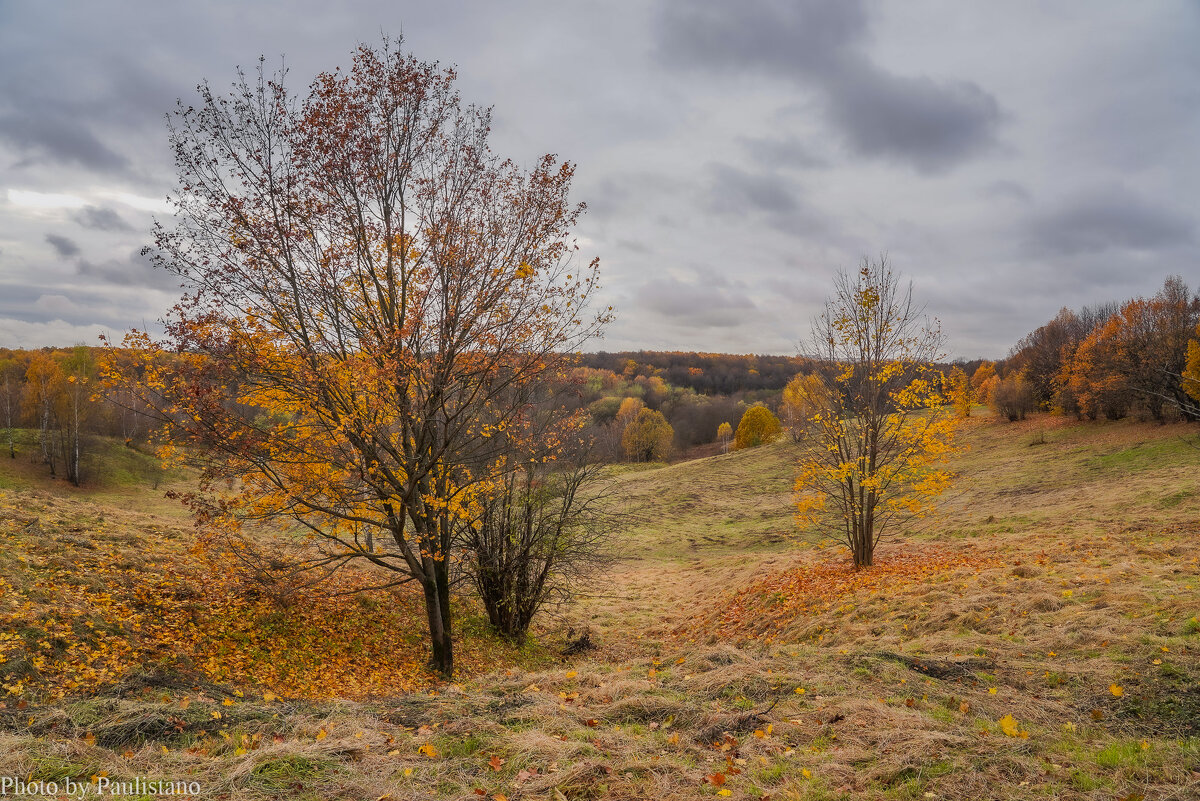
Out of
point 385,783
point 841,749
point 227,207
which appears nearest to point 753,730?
point 841,749

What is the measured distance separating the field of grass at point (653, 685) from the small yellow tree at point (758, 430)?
4484 centimetres

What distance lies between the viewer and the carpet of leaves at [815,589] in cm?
1184

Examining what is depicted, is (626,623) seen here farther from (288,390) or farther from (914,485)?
(288,390)

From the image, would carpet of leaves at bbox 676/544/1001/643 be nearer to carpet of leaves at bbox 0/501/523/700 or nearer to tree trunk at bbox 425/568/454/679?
carpet of leaves at bbox 0/501/523/700

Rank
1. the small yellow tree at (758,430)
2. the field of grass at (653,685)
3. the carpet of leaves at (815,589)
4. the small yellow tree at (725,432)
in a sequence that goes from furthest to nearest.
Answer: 1. the small yellow tree at (725,432)
2. the small yellow tree at (758,430)
3. the carpet of leaves at (815,589)
4. the field of grass at (653,685)

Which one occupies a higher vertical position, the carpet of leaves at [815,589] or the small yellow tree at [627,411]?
the small yellow tree at [627,411]

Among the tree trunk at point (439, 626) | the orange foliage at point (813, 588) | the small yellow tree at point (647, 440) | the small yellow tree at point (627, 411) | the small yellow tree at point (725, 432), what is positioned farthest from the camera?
the small yellow tree at point (725, 432)

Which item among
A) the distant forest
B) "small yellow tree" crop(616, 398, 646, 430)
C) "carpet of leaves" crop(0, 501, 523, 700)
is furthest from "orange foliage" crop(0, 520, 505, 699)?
the distant forest

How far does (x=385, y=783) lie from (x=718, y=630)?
9989 mm

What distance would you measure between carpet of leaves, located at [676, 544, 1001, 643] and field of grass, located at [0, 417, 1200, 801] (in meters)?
0.10

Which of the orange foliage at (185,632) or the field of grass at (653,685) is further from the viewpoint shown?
the orange foliage at (185,632)

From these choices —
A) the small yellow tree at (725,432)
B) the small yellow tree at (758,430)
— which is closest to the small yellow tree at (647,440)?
the small yellow tree at (725,432)

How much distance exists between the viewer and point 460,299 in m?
9.03

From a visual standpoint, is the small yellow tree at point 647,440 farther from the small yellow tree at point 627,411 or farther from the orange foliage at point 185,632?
the orange foliage at point 185,632
